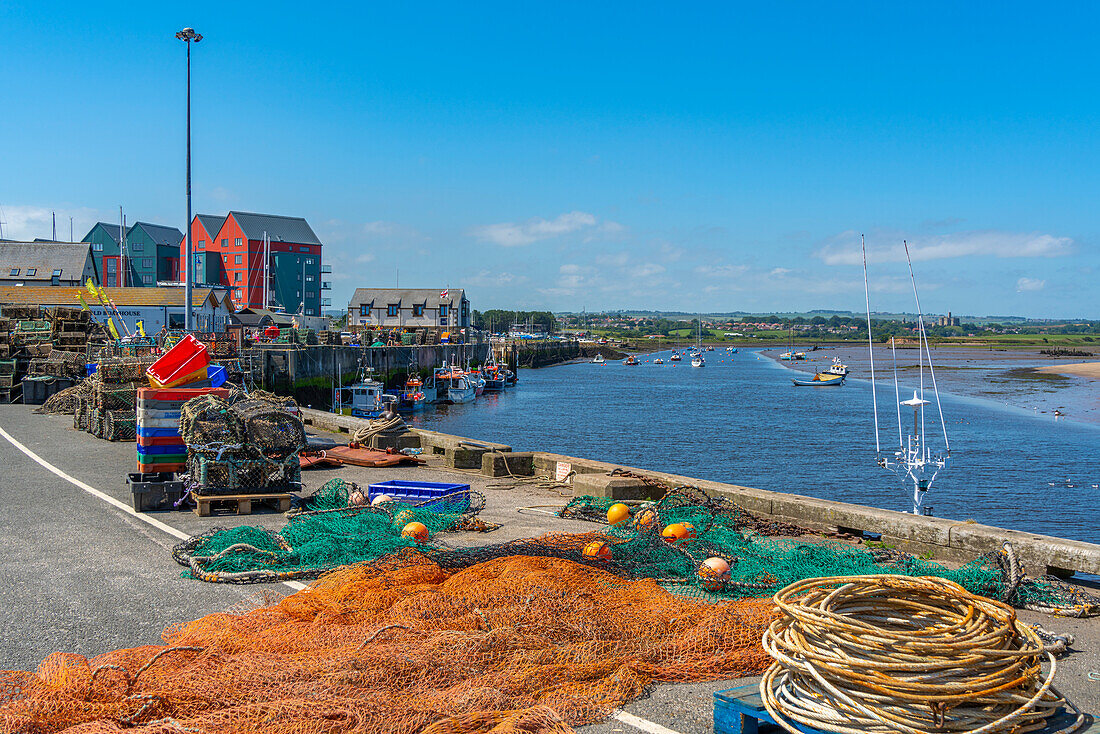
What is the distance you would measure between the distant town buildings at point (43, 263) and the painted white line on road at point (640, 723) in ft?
203

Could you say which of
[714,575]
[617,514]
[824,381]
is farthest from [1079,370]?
[714,575]

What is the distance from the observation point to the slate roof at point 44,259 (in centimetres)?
5578

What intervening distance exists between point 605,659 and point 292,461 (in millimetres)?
6715

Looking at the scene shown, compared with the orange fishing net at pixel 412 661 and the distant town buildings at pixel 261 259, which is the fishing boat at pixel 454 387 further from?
the orange fishing net at pixel 412 661

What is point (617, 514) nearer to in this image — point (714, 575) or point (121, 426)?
point (714, 575)

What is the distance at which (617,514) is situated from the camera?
373 inches

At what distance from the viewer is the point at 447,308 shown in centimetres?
9269

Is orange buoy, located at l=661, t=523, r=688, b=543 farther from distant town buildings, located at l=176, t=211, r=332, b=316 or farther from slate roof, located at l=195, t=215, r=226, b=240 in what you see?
slate roof, located at l=195, t=215, r=226, b=240

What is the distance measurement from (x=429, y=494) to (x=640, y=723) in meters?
6.28

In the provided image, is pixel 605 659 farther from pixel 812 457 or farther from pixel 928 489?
pixel 812 457

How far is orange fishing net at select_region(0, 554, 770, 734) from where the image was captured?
13.4ft

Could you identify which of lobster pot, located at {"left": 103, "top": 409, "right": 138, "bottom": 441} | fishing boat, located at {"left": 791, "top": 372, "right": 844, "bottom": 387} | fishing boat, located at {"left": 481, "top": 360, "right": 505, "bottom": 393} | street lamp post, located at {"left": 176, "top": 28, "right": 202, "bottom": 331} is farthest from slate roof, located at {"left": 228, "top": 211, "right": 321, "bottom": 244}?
lobster pot, located at {"left": 103, "top": 409, "right": 138, "bottom": 441}

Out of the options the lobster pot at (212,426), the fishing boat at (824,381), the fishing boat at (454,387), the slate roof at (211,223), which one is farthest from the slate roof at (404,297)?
the lobster pot at (212,426)

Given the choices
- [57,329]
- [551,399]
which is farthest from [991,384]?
[57,329]
